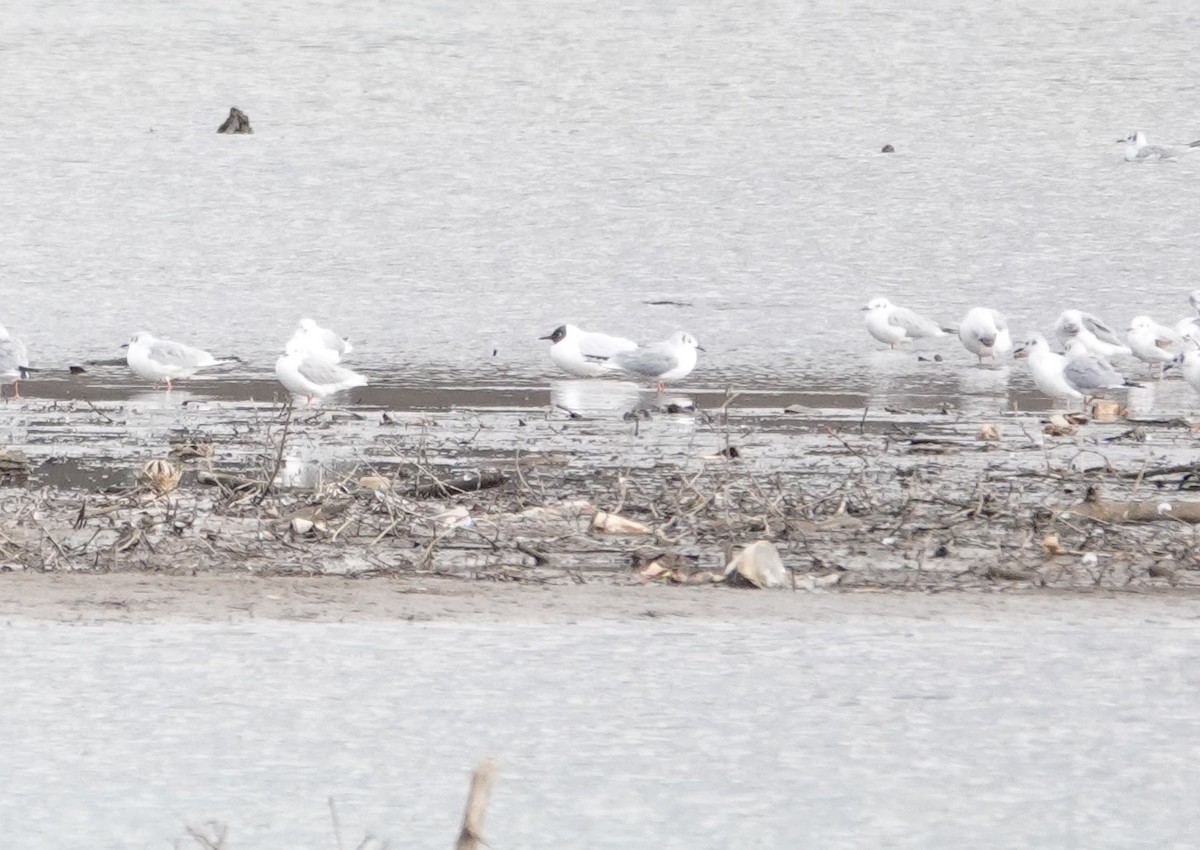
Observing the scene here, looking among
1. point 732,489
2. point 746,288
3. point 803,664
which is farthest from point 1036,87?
point 803,664

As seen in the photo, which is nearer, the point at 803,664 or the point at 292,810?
the point at 292,810

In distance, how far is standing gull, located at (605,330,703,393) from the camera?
1183cm

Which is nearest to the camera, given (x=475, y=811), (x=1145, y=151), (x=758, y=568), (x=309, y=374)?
Result: (x=475, y=811)

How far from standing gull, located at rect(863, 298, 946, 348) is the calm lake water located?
0.24 meters

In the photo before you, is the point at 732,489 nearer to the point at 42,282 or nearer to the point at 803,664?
the point at 803,664

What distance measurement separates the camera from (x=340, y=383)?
11414 millimetres

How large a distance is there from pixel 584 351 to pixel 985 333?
8.12 ft

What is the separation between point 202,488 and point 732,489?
6.54 feet

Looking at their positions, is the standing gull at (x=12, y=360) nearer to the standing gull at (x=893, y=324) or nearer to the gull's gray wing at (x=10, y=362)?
the gull's gray wing at (x=10, y=362)

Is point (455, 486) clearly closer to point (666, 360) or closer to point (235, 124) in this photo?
point (666, 360)

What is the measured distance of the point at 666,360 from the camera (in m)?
11.8

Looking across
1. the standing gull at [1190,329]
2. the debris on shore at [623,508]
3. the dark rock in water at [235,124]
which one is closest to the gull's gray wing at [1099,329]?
the standing gull at [1190,329]

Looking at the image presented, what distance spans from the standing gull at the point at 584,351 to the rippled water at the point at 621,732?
21.0ft

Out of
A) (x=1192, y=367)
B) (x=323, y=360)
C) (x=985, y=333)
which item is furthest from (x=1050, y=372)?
(x=323, y=360)
